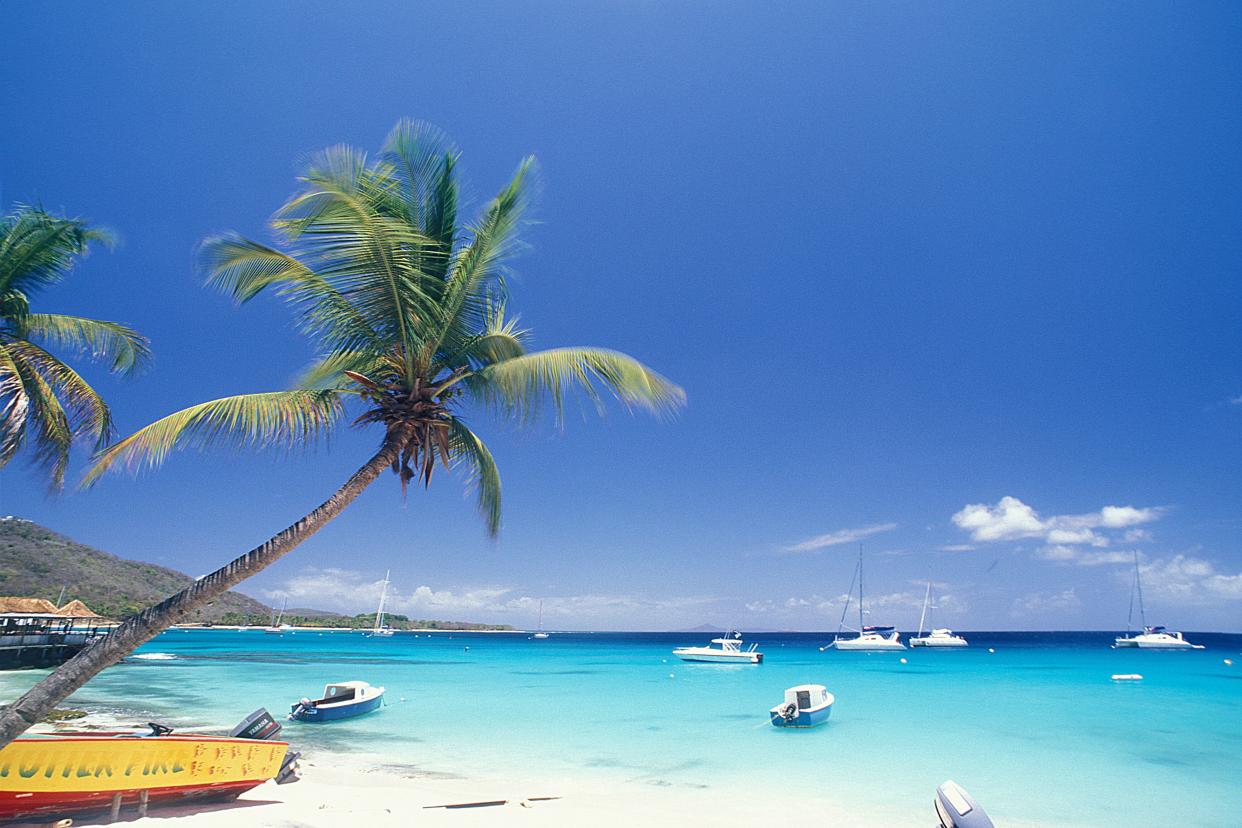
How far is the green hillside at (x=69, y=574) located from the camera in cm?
5466

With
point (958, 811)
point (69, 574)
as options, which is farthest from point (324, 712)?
point (69, 574)

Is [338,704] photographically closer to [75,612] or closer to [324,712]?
[324,712]

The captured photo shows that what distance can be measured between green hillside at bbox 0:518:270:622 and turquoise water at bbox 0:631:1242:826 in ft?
93.1

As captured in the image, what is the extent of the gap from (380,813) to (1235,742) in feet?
71.9

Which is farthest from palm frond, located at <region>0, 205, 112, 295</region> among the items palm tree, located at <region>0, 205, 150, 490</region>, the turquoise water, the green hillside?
the green hillside

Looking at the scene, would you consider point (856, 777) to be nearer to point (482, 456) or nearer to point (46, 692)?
point (482, 456)

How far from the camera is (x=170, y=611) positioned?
434 cm

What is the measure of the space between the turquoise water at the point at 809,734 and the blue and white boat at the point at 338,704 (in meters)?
0.38

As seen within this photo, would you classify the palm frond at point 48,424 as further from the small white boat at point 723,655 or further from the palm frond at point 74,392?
the small white boat at point 723,655

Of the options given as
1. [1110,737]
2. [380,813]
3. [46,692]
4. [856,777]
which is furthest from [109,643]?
[1110,737]

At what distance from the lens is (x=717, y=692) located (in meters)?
28.1

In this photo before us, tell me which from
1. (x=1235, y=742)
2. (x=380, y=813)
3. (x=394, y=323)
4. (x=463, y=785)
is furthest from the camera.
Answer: (x=1235, y=742)

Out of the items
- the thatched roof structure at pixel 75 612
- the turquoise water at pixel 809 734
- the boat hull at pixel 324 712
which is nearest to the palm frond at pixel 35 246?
the turquoise water at pixel 809 734

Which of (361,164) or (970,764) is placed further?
(970,764)
